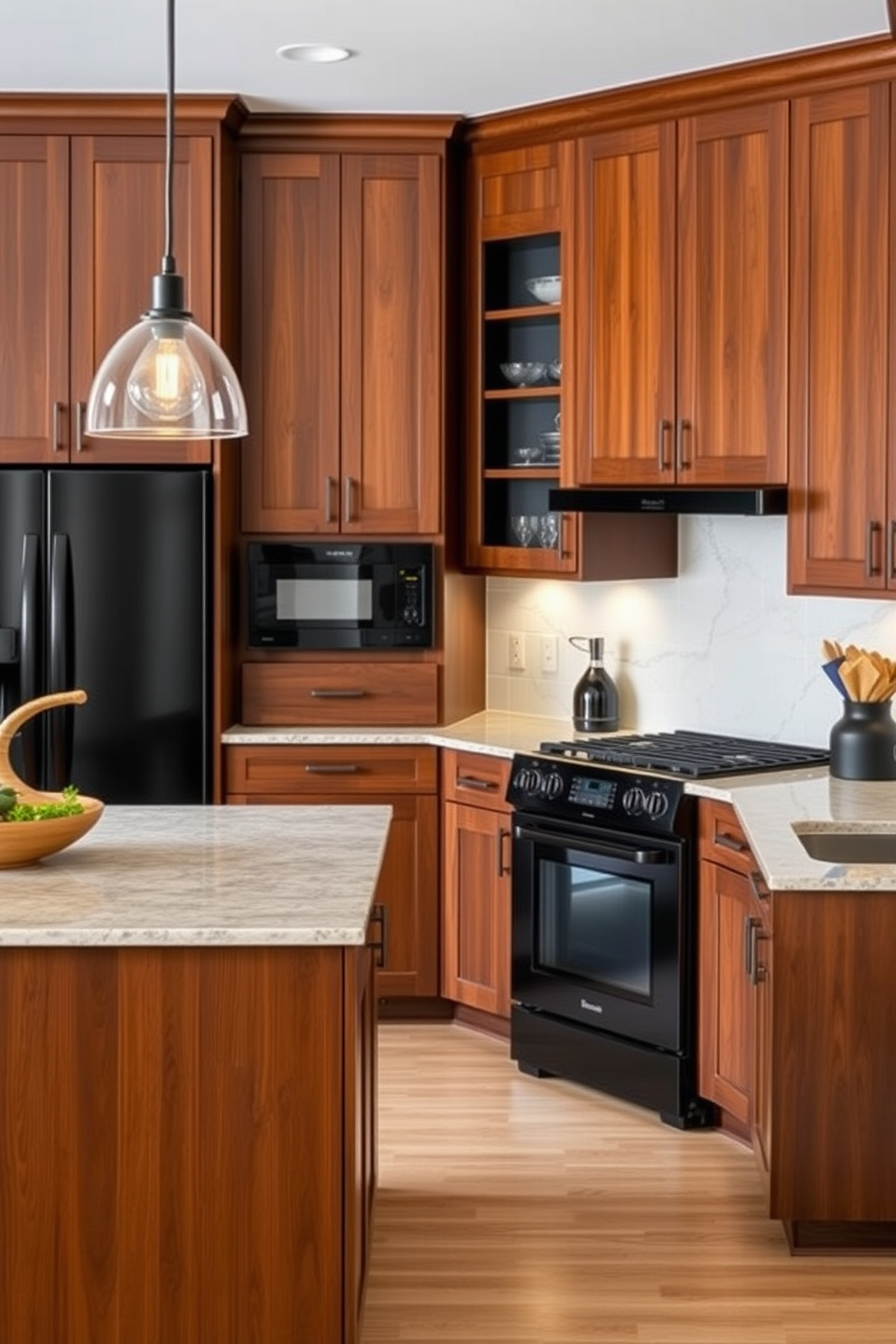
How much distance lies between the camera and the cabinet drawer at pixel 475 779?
536cm

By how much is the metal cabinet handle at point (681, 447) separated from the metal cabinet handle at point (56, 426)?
174 cm

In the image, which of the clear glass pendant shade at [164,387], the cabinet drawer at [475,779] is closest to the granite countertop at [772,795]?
the cabinet drawer at [475,779]

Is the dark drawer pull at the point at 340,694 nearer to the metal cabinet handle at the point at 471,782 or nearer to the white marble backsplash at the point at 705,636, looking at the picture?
the metal cabinet handle at the point at 471,782

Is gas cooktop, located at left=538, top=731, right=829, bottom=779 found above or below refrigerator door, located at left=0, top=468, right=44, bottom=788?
below

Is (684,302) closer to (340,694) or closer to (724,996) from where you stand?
(340,694)

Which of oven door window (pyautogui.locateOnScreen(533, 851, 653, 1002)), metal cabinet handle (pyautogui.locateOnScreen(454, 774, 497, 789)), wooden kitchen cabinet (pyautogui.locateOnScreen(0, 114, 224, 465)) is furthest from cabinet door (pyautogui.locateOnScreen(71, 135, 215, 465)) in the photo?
oven door window (pyautogui.locateOnScreen(533, 851, 653, 1002))

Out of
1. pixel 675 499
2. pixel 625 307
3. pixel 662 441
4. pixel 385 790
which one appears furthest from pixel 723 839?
pixel 625 307

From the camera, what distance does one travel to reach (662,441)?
520cm

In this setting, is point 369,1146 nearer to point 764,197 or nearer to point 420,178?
point 764,197

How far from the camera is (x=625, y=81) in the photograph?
5152mm

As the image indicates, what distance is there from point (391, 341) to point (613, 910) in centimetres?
182

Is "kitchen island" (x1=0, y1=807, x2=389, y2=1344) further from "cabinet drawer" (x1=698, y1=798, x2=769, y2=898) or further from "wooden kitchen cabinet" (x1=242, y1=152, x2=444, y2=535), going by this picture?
"wooden kitchen cabinet" (x1=242, y1=152, x2=444, y2=535)

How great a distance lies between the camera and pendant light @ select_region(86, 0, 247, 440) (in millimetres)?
3113

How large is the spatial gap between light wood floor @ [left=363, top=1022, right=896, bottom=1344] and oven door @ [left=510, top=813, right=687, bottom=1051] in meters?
0.26
